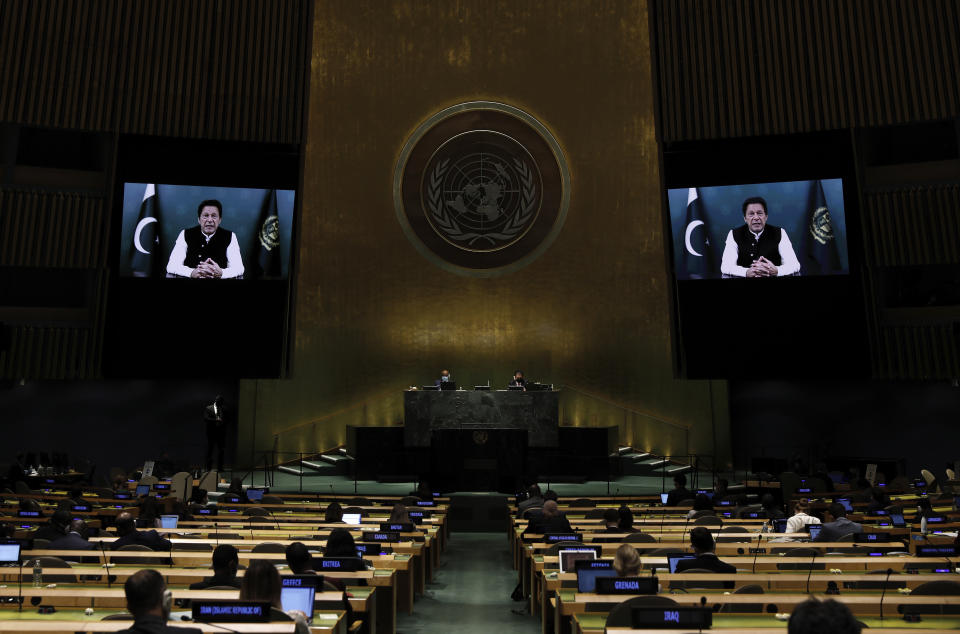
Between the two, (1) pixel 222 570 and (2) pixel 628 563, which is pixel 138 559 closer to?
(1) pixel 222 570

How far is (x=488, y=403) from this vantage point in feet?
53.3

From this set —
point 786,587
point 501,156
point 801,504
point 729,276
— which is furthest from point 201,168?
point 786,587

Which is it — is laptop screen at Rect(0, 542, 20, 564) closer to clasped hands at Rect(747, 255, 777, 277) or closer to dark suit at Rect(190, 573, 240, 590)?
dark suit at Rect(190, 573, 240, 590)

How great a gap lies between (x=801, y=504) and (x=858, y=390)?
33.1 feet

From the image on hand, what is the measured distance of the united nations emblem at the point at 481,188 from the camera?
64.3ft

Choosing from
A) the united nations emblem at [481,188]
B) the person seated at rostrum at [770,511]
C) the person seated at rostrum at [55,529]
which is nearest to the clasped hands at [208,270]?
the united nations emblem at [481,188]

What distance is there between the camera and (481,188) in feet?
64.8

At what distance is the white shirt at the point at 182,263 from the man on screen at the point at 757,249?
9.33 metres

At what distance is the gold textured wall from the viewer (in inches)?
757

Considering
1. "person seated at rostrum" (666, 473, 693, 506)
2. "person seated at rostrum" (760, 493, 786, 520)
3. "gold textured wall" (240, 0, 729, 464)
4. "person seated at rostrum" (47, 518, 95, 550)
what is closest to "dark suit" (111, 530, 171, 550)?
"person seated at rostrum" (47, 518, 95, 550)

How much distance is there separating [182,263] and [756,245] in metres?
11.0

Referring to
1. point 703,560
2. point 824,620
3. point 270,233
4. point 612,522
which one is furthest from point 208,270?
point 824,620

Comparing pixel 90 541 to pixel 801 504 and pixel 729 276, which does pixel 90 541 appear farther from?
pixel 729 276

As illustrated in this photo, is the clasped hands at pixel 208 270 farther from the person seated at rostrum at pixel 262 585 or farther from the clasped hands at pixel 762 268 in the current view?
the person seated at rostrum at pixel 262 585
